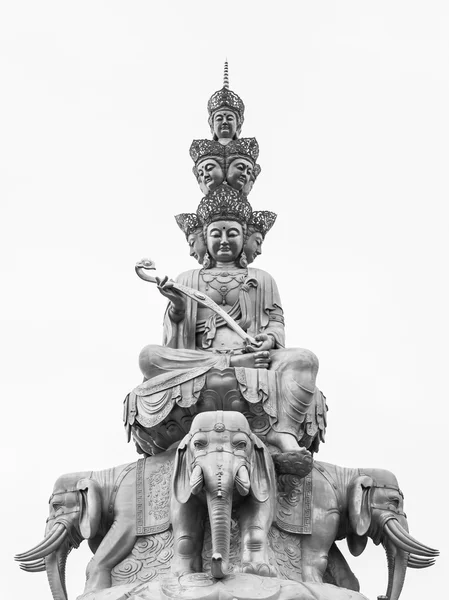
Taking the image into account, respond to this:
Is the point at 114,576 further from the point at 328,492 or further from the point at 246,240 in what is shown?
the point at 246,240

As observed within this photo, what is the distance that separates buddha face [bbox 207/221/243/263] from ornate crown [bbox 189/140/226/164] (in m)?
1.75

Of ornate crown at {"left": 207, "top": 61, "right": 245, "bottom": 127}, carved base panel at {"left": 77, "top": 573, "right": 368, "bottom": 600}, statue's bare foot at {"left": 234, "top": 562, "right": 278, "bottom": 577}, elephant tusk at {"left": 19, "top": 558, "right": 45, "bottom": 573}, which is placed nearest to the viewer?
carved base panel at {"left": 77, "top": 573, "right": 368, "bottom": 600}

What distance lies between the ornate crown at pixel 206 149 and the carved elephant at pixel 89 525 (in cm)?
614

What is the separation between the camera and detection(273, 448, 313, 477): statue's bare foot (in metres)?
23.4

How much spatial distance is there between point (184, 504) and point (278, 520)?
1.43m

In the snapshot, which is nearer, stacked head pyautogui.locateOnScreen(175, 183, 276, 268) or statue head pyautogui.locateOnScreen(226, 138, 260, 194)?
stacked head pyautogui.locateOnScreen(175, 183, 276, 268)

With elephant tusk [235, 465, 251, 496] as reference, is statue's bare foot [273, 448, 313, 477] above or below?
→ above

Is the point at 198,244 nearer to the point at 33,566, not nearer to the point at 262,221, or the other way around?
the point at 262,221

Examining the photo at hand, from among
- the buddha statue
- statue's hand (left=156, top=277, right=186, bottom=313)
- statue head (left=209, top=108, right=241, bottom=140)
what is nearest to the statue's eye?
the buddha statue

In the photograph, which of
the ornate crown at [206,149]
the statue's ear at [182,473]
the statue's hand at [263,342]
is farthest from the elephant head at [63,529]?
the ornate crown at [206,149]

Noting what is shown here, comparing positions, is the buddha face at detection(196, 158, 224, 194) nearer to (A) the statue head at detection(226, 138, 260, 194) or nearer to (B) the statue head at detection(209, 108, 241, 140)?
(A) the statue head at detection(226, 138, 260, 194)

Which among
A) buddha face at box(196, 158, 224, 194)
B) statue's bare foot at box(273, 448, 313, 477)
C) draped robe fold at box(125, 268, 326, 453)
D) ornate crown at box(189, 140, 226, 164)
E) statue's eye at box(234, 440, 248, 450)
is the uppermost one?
ornate crown at box(189, 140, 226, 164)

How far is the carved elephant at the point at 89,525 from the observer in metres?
23.7

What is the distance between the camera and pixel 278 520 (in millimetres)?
23547
